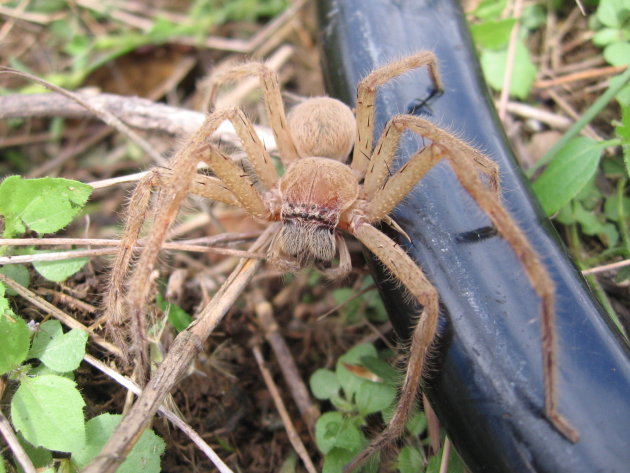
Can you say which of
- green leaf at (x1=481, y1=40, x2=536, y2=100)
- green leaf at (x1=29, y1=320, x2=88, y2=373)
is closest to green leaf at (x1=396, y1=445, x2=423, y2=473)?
green leaf at (x1=29, y1=320, x2=88, y2=373)

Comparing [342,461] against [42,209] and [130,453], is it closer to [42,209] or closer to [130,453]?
[130,453]

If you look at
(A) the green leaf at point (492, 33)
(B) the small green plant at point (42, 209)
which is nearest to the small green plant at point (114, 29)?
(A) the green leaf at point (492, 33)

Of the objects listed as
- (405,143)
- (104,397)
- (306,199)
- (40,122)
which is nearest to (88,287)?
(104,397)

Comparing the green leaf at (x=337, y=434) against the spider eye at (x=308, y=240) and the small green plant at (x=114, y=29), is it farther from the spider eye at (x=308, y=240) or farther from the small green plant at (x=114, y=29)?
the small green plant at (x=114, y=29)

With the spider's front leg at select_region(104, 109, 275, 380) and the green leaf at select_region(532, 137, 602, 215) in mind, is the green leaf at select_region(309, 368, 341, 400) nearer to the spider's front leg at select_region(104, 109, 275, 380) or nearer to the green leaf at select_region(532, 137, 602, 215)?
the spider's front leg at select_region(104, 109, 275, 380)

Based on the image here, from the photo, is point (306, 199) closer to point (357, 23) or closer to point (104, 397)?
point (357, 23)

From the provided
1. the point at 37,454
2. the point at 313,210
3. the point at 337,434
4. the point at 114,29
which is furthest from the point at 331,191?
the point at 114,29
